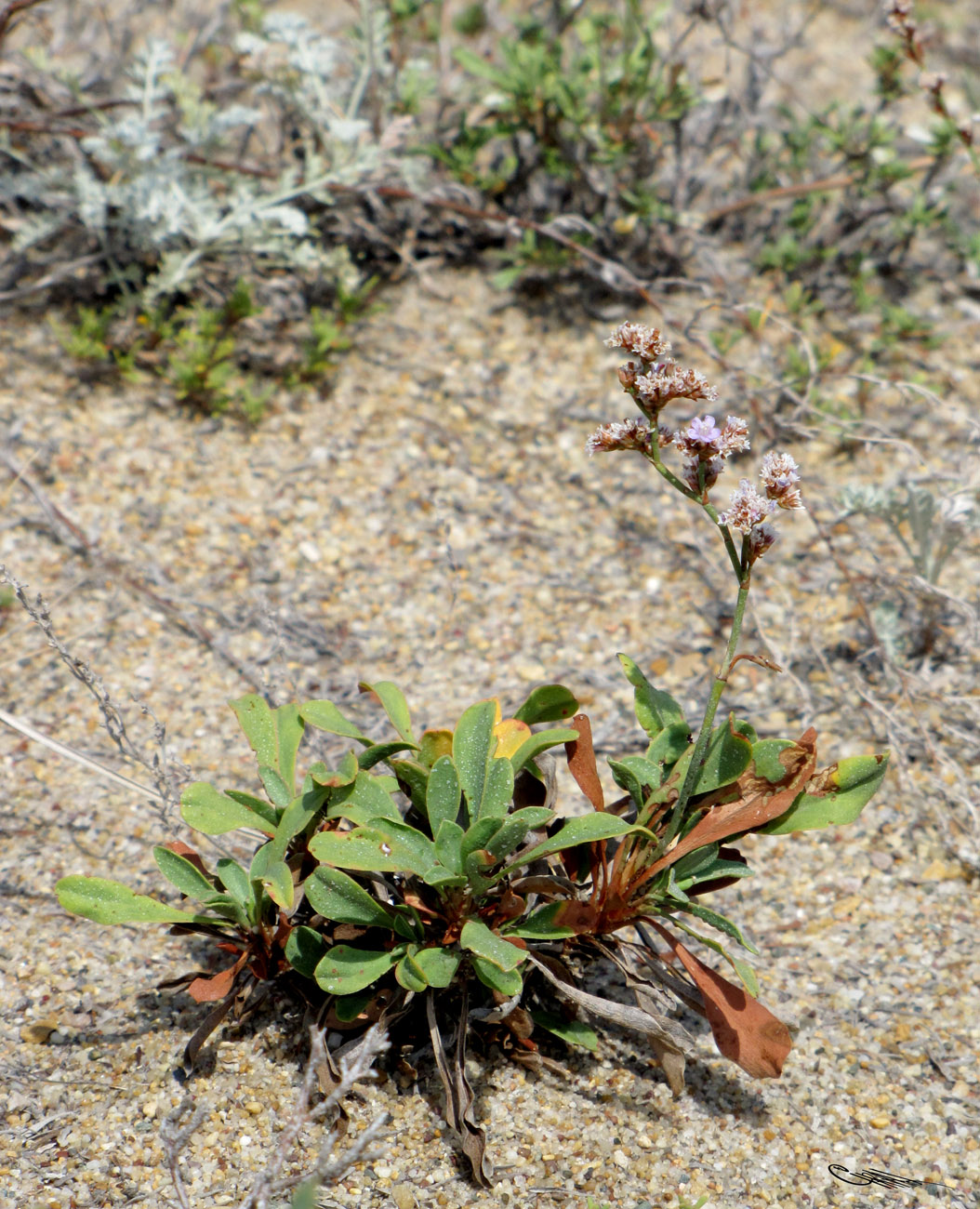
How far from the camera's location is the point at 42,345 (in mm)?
3654

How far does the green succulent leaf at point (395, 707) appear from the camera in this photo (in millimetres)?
2195

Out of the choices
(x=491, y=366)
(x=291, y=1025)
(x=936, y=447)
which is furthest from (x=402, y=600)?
(x=936, y=447)

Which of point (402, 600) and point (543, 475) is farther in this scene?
point (543, 475)

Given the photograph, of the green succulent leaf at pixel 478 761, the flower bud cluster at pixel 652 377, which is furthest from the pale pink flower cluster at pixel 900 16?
the green succulent leaf at pixel 478 761

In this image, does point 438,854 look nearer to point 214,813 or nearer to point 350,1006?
point 350,1006

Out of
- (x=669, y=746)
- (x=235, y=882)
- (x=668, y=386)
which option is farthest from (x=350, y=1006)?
(x=668, y=386)

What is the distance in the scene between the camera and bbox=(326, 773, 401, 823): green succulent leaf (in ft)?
6.56

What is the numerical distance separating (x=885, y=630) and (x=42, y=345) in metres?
2.90

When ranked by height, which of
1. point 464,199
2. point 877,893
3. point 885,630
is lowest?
point 877,893

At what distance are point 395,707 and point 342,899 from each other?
17.3 inches

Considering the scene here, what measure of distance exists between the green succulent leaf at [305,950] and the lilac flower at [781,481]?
1.17m

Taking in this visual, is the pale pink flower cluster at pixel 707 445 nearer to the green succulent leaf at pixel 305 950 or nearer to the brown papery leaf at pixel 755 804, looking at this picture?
the brown papery leaf at pixel 755 804

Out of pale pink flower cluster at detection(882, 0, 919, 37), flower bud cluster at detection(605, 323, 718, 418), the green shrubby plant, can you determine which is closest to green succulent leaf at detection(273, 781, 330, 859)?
the green shrubby plant

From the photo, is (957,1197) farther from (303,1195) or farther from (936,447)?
(936,447)
